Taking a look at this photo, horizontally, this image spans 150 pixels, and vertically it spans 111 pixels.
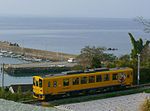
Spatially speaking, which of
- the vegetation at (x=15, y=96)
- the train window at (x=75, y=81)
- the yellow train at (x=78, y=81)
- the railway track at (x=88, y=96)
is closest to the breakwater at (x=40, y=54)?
the railway track at (x=88, y=96)

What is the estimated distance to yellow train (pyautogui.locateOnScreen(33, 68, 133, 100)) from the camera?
14477 mm

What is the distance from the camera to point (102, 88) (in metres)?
16.2

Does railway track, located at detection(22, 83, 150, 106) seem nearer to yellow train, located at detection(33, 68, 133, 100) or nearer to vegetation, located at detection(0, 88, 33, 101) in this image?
yellow train, located at detection(33, 68, 133, 100)

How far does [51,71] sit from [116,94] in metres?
25.5

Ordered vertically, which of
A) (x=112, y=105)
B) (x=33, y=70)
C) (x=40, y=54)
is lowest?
(x=33, y=70)

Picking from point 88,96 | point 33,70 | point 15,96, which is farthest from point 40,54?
point 15,96

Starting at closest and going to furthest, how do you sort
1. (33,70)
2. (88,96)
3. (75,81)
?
(75,81) < (88,96) < (33,70)

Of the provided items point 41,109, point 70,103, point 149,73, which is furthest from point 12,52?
point 41,109

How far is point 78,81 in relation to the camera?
50.0 feet

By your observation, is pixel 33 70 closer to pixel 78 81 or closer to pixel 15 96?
pixel 78 81

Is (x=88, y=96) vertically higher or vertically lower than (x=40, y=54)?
lower

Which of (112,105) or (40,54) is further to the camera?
(40,54)

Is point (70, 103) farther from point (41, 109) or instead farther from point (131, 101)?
point (41, 109)

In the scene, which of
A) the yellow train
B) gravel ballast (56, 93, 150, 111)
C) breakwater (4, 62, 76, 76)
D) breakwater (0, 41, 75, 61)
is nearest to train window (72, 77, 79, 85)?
the yellow train
